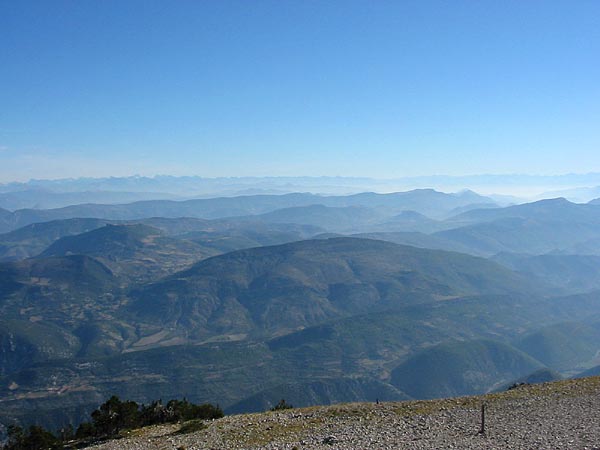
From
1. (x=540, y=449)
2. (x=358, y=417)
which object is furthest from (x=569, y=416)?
(x=358, y=417)

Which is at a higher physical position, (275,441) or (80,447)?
(275,441)

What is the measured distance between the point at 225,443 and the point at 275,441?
4.07 m

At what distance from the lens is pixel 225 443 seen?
120 ft

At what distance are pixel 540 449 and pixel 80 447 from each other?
38.0m

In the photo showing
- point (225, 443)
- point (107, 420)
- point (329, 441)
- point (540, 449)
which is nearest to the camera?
point (540, 449)

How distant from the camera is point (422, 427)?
36000 millimetres

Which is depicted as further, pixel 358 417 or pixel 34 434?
pixel 34 434

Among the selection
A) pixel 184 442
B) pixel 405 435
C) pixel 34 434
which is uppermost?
pixel 405 435

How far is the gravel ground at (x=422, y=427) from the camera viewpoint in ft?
105

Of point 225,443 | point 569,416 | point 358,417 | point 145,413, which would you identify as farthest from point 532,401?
point 145,413

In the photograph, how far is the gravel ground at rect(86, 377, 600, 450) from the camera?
32.1m

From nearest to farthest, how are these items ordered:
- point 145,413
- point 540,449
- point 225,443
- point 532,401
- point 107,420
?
point 540,449, point 225,443, point 532,401, point 107,420, point 145,413

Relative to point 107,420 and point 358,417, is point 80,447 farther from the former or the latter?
point 358,417

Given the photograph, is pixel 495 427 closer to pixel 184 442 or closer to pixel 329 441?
pixel 329 441
